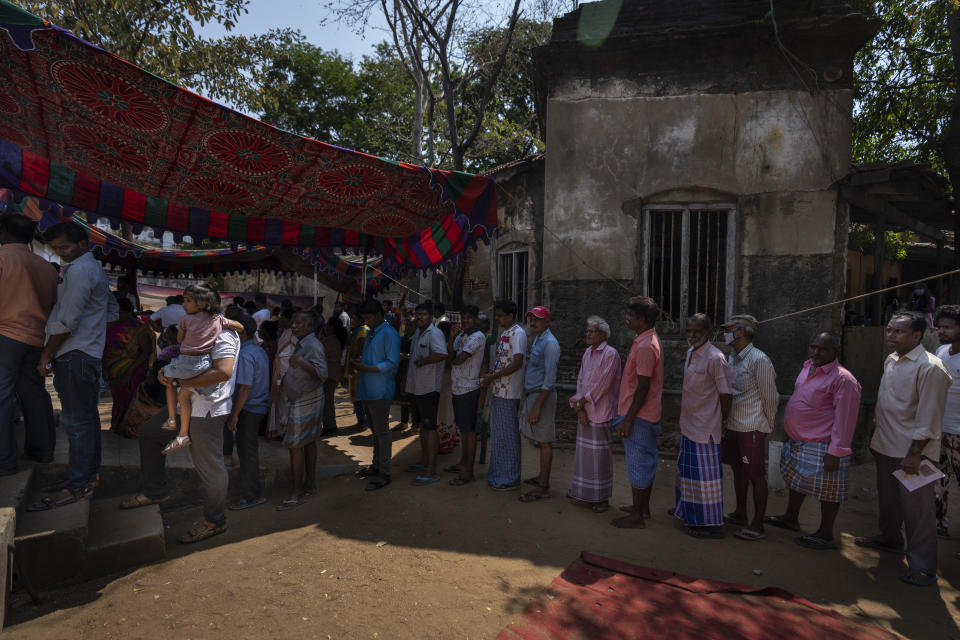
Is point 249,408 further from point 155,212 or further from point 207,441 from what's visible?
point 155,212

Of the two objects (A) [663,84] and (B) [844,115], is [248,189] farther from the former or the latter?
(B) [844,115]

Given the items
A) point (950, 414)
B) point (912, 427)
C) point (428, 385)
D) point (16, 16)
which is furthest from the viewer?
point (428, 385)

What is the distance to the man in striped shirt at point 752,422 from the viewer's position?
173 inches

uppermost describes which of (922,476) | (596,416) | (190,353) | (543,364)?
(190,353)

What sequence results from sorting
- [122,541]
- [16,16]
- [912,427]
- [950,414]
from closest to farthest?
[16,16] < [122,541] < [912,427] < [950,414]

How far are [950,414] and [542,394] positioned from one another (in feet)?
10.9

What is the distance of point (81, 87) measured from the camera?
354 centimetres

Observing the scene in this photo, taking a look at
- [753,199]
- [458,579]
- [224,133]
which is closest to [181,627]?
[458,579]

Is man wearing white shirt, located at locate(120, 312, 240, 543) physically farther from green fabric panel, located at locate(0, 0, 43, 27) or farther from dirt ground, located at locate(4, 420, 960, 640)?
green fabric panel, located at locate(0, 0, 43, 27)

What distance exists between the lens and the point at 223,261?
39.6 ft

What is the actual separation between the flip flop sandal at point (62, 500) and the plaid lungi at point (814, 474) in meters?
5.38

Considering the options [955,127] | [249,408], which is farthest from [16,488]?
[955,127]

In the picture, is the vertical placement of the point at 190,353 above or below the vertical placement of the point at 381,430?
above

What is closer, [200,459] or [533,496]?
[200,459]
